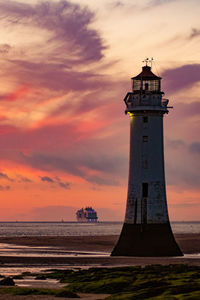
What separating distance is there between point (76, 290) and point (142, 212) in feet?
58.0

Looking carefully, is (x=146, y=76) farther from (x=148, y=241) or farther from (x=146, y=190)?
(x=148, y=241)

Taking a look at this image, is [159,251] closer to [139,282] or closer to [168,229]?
[168,229]

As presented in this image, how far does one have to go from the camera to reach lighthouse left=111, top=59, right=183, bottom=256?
45.7 metres

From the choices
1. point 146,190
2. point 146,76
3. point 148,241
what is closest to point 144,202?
point 146,190

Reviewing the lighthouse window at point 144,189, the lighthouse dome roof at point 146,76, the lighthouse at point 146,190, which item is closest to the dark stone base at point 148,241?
the lighthouse at point 146,190

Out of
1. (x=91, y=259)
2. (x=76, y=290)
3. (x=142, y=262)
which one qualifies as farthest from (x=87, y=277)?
(x=91, y=259)

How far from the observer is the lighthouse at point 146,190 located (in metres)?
45.7

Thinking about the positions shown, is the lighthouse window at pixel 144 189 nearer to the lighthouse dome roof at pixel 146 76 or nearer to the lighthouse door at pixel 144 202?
the lighthouse door at pixel 144 202

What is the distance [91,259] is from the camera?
152ft

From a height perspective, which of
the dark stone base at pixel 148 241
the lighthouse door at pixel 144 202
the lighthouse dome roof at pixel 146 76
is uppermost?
the lighthouse dome roof at pixel 146 76

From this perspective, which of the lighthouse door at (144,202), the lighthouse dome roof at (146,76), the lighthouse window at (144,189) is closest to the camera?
the lighthouse door at (144,202)

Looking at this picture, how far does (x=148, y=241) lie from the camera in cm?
4559

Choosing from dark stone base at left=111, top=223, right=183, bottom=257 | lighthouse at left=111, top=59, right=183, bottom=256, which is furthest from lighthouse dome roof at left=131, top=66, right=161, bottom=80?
dark stone base at left=111, top=223, right=183, bottom=257

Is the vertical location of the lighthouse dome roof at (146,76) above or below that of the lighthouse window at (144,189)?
above
